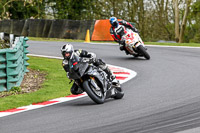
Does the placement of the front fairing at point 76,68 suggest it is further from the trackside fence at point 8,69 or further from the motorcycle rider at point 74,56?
the trackside fence at point 8,69

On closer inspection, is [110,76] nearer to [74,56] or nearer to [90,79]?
[90,79]

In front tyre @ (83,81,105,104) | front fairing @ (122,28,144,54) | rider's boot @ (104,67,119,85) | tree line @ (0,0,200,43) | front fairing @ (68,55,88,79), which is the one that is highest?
tree line @ (0,0,200,43)

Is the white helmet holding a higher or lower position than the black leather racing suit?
higher

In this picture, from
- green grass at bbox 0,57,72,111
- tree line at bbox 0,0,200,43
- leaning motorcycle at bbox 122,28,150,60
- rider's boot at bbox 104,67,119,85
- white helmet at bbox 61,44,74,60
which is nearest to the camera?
white helmet at bbox 61,44,74,60

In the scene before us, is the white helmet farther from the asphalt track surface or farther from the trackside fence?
the trackside fence

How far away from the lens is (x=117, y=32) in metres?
16.1

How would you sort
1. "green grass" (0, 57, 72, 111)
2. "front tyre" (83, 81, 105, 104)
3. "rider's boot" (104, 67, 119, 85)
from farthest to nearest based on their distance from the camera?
"green grass" (0, 57, 72, 111) → "rider's boot" (104, 67, 119, 85) → "front tyre" (83, 81, 105, 104)

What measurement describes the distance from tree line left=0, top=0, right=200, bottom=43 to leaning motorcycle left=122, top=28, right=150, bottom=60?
24353 millimetres

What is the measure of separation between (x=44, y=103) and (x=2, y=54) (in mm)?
2368

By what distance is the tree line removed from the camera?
1710 inches

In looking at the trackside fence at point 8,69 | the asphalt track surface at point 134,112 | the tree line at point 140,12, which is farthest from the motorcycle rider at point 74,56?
the tree line at point 140,12

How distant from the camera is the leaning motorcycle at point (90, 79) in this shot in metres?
8.38

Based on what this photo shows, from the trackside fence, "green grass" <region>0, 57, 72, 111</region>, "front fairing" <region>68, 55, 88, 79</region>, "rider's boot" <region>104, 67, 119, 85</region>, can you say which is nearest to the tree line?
"green grass" <region>0, 57, 72, 111</region>

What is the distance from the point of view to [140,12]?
4366cm
